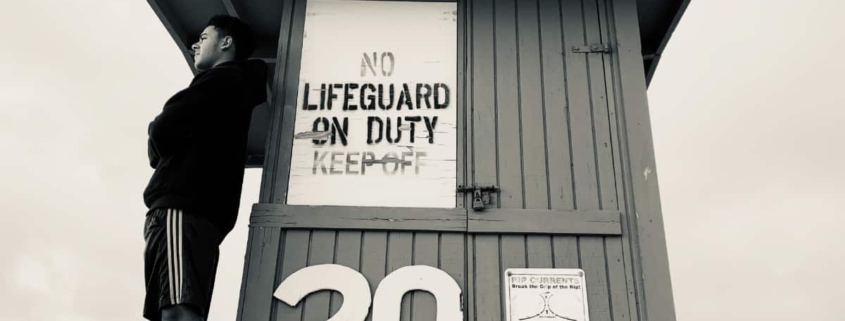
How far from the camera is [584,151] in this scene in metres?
4.84

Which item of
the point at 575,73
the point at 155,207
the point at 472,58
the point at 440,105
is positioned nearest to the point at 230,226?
A: the point at 155,207

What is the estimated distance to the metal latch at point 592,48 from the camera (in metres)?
5.19

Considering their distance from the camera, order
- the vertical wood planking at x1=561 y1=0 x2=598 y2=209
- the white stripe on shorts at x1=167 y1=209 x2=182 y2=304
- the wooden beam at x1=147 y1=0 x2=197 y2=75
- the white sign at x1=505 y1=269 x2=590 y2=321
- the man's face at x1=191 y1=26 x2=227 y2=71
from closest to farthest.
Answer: the white stripe on shorts at x1=167 y1=209 x2=182 y2=304, the white sign at x1=505 y1=269 x2=590 y2=321, the vertical wood planking at x1=561 y1=0 x2=598 y2=209, the man's face at x1=191 y1=26 x2=227 y2=71, the wooden beam at x1=147 y1=0 x2=197 y2=75

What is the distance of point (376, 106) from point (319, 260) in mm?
1067

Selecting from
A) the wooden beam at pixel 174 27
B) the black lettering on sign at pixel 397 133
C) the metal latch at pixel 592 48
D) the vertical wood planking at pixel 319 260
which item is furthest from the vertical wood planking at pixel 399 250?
the wooden beam at pixel 174 27

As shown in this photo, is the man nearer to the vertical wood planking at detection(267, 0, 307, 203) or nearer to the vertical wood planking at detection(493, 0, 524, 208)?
the vertical wood planking at detection(267, 0, 307, 203)

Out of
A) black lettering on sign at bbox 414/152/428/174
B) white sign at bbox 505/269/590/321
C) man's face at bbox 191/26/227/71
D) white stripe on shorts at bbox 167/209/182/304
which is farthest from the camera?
man's face at bbox 191/26/227/71

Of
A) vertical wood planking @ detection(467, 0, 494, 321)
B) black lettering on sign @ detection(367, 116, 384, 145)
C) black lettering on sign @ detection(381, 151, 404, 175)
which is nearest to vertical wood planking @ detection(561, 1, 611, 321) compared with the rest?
vertical wood planking @ detection(467, 0, 494, 321)

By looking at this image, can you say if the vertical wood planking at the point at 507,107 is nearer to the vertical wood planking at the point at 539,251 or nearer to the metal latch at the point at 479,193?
the metal latch at the point at 479,193

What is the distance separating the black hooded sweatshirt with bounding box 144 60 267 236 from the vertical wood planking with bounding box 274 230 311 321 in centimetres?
35

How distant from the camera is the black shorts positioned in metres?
3.91

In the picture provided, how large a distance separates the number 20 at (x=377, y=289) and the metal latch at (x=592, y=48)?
1782 mm

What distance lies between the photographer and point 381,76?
203 inches

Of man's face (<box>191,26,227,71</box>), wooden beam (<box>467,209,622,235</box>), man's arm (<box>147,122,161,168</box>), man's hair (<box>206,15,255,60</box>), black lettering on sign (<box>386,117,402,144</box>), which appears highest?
man's hair (<box>206,15,255,60</box>)
